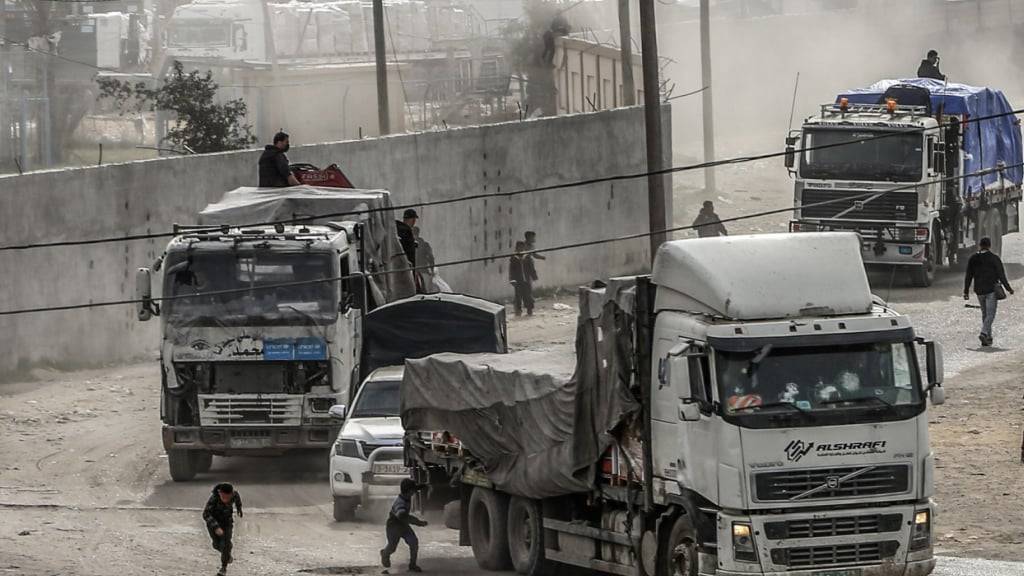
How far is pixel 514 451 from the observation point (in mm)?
16141

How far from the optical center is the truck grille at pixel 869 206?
1303 inches

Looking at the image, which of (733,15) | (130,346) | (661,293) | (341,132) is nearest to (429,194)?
(130,346)

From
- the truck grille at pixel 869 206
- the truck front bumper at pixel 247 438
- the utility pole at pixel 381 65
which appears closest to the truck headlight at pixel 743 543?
the truck front bumper at pixel 247 438

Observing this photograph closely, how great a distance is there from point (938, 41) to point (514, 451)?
6614 centimetres

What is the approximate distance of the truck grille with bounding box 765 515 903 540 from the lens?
12.8m

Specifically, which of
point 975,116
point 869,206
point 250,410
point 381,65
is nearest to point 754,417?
point 250,410

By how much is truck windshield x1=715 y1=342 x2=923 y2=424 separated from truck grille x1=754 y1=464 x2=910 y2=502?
15.3 inches

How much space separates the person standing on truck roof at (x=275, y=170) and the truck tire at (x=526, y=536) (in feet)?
33.3

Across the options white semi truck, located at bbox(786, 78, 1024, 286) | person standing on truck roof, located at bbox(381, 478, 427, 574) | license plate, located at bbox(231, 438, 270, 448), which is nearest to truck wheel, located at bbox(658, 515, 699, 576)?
A: person standing on truck roof, located at bbox(381, 478, 427, 574)

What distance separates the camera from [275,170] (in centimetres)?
2555

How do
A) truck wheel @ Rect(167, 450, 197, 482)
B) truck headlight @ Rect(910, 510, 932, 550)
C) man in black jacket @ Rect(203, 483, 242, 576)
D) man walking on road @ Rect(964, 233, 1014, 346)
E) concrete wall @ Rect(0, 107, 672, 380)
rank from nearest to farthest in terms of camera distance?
truck headlight @ Rect(910, 510, 932, 550) → man in black jacket @ Rect(203, 483, 242, 576) → truck wheel @ Rect(167, 450, 197, 482) → man walking on road @ Rect(964, 233, 1014, 346) → concrete wall @ Rect(0, 107, 672, 380)

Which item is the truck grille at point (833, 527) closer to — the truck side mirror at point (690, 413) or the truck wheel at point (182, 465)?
the truck side mirror at point (690, 413)

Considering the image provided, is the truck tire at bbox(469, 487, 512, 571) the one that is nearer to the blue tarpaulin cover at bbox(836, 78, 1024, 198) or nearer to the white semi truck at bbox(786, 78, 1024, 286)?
the white semi truck at bbox(786, 78, 1024, 286)

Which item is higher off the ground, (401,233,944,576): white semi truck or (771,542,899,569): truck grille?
(401,233,944,576): white semi truck
